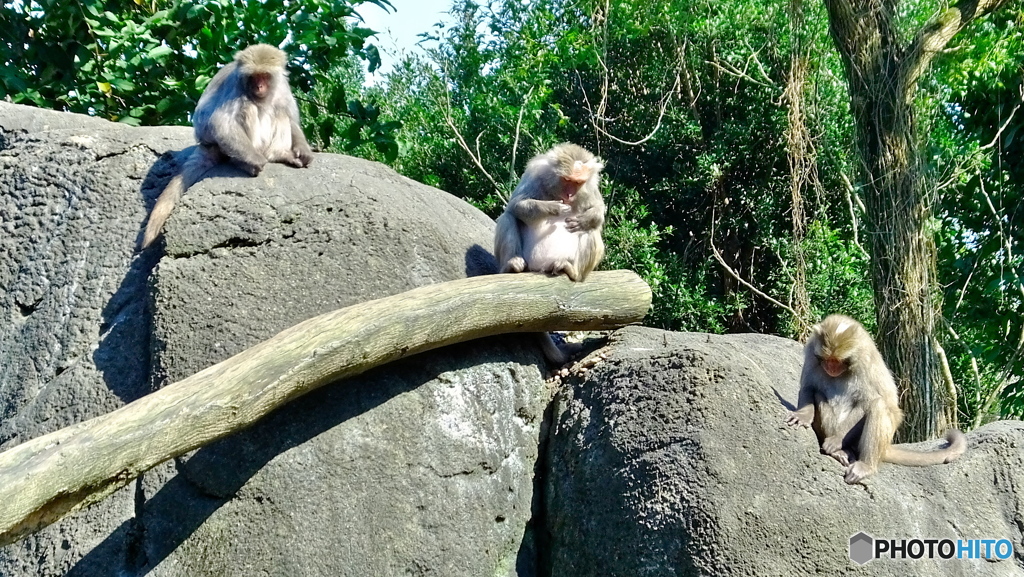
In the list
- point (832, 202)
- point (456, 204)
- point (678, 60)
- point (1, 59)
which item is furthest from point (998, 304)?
point (1, 59)

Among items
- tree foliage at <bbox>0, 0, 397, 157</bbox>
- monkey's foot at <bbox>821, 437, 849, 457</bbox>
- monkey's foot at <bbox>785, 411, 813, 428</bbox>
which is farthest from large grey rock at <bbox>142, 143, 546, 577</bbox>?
tree foliage at <bbox>0, 0, 397, 157</bbox>

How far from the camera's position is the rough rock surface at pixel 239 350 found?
5.20 meters

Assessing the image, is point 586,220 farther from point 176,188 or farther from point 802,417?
point 176,188

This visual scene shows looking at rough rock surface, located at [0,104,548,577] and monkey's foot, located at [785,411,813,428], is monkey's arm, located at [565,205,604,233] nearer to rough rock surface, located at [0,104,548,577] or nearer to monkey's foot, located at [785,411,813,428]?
rough rock surface, located at [0,104,548,577]

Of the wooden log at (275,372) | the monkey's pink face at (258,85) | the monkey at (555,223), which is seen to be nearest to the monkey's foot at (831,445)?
the wooden log at (275,372)

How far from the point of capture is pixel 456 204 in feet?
23.8

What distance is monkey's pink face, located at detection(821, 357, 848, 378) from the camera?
229 inches

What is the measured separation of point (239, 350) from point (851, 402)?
3552 millimetres

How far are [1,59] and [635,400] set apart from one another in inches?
270

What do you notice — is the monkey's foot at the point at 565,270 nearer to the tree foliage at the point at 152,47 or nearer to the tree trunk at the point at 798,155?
the tree foliage at the point at 152,47

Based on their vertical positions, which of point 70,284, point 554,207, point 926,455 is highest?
point 554,207

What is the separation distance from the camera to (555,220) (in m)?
6.34

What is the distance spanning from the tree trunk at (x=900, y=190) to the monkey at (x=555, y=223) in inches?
136

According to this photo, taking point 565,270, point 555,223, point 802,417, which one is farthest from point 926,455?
point 555,223
